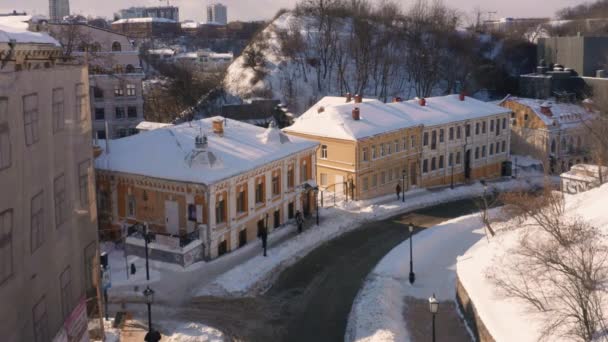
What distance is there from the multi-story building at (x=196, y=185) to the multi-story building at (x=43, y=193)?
1615 centimetres

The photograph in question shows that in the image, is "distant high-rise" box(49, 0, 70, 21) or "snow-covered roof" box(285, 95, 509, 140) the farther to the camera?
"distant high-rise" box(49, 0, 70, 21)

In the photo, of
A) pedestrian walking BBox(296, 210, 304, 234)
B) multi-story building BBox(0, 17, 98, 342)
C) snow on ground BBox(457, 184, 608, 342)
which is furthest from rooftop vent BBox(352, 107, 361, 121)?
multi-story building BBox(0, 17, 98, 342)

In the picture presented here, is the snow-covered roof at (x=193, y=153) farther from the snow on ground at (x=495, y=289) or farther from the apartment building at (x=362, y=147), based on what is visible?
the snow on ground at (x=495, y=289)

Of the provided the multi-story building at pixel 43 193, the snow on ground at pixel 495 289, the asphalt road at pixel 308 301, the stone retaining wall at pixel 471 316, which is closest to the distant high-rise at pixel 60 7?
the asphalt road at pixel 308 301

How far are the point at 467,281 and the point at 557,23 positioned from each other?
4106 inches

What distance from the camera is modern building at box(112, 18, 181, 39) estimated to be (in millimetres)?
127562

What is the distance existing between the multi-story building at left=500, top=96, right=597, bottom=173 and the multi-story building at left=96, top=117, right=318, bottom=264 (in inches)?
1019

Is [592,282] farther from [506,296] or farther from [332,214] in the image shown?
[332,214]

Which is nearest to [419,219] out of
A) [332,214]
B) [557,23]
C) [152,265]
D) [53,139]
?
[332,214]

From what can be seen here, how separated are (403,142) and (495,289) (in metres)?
21.5

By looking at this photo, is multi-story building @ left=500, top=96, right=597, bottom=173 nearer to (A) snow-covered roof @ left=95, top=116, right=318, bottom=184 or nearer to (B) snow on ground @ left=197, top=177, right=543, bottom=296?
(B) snow on ground @ left=197, top=177, right=543, bottom=296

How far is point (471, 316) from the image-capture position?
20234 millimetres

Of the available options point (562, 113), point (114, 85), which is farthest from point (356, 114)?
point (114, 85)

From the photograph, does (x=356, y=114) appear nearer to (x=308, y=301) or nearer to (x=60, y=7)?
(x=308, y=301)
